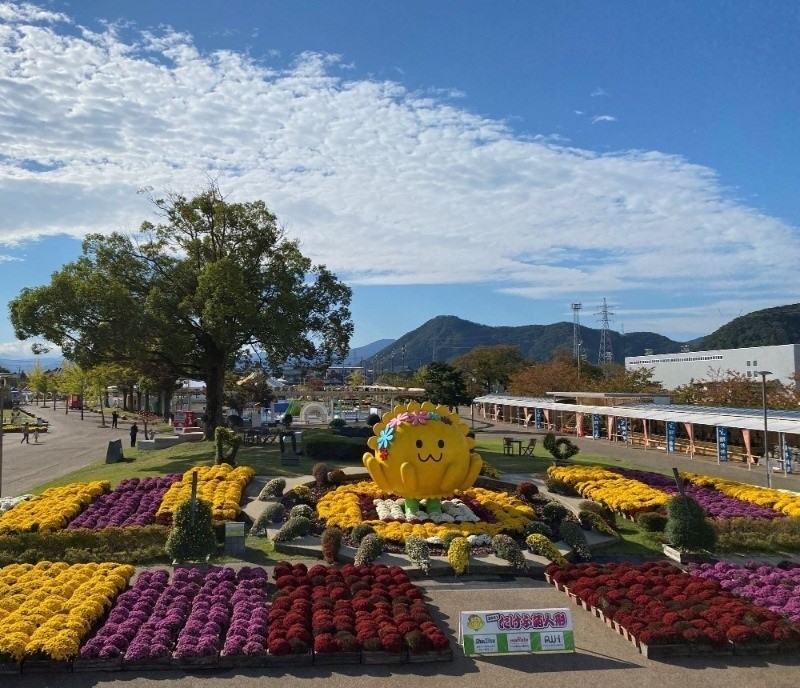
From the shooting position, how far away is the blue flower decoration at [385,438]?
19516mm

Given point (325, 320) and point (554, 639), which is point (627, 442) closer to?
point (325, 320)

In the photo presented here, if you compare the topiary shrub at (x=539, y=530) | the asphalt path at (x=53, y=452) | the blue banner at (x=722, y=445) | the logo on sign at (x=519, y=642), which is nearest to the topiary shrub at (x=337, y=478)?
the topiary shrub at (x=539, y=530)

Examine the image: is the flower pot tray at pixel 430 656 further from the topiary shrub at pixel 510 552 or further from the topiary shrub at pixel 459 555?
the topiary shrub at pixel 510 552

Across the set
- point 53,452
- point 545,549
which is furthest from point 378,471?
point 53,452

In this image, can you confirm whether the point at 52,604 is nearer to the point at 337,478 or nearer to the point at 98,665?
the point at 98,665

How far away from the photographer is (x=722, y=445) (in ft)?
116

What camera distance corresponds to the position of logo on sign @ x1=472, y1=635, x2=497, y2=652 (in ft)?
37.1

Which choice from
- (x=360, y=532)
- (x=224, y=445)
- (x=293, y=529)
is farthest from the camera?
(x=224, y=445)

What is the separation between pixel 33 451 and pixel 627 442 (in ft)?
120

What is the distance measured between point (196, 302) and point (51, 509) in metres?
17.1

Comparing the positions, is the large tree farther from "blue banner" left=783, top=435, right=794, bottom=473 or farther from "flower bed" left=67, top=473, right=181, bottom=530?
"blue banner" left=783, top=435, right=794, bottom=473

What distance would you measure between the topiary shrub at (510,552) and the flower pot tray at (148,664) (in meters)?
7.95

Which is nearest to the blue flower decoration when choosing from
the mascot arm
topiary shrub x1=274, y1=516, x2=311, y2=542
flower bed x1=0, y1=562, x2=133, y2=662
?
the mascot arm

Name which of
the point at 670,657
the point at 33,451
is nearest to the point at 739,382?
the point at 670,657
